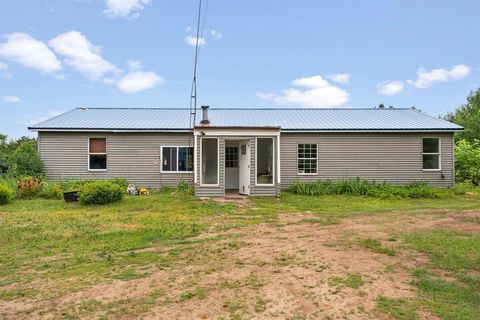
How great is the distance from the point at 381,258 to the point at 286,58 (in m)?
16.8

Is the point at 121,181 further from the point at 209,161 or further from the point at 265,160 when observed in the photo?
the point at 265,160

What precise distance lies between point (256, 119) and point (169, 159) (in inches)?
205

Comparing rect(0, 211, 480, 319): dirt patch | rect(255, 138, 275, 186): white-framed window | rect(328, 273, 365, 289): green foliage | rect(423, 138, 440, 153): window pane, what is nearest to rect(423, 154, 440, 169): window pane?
rect(423, 138, 440, 153): window pane

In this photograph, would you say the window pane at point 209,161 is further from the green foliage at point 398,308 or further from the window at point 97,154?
the green foliage at point 398,308

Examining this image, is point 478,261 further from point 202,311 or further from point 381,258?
point 202,311

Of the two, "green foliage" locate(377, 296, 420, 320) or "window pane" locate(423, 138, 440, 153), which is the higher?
"window pane" locate(423, 138, 440, 153)

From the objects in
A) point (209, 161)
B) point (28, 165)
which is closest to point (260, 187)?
point (209, 161)

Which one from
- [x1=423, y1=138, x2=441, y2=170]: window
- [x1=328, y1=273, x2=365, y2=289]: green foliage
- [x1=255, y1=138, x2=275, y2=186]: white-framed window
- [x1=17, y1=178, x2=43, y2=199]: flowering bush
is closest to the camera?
[x1=328, y1=273, x2=365, y2=289]: green foliage

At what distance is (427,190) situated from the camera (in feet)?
47.0

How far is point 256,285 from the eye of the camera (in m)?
4.42

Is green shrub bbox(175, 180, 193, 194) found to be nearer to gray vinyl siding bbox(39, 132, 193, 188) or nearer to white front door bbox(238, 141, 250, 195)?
gray vinyl siding bbox(39, 132, 193, 188)

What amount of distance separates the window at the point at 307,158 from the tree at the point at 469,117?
24.3m

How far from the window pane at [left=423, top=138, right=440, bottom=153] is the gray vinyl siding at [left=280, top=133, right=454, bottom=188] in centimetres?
29

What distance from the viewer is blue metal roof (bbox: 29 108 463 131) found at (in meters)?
15.9
